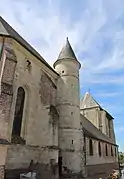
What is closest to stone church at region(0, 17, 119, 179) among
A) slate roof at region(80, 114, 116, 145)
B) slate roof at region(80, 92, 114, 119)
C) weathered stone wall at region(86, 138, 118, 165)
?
weathered stone wall at region(86, 138, 118, 165)

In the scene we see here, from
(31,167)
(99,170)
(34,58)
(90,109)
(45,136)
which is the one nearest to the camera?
(31,167)

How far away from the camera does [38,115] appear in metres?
15.2

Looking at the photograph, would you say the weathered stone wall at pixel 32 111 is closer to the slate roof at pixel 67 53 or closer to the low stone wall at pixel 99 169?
the slate roof at pixel 67 53

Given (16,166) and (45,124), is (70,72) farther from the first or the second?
(16,166)

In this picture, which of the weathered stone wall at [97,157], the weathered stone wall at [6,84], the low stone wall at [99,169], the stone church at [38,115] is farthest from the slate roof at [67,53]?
the low stone wall at [99,169]

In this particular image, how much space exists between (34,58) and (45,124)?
5.54 m

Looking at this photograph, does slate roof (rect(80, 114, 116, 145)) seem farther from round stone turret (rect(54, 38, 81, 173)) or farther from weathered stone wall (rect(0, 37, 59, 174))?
A: weathered stone wall (rect(0, 37, 59, 174))

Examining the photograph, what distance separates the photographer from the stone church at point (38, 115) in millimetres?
11680

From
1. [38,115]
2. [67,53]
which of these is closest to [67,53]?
[67,53]

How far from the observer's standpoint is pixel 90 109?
34.3 metres

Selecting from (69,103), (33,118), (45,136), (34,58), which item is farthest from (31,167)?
(34,58)

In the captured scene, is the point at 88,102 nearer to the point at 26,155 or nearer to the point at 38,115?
the point at 38,115

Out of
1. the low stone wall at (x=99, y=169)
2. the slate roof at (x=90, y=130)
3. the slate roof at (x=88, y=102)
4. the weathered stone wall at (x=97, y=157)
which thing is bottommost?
the low stone wall at (x=99, y=169)

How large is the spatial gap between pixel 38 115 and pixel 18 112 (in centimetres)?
192
